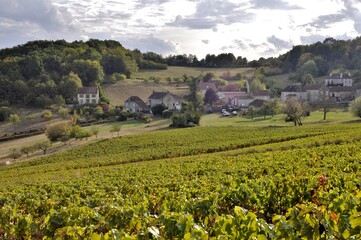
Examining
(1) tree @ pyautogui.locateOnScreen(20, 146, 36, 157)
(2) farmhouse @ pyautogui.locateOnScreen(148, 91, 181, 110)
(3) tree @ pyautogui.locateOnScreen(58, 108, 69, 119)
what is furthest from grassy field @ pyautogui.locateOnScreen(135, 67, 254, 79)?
(1) tree @ pyautogui.locateOnScreen(20, 146, 36, 157)

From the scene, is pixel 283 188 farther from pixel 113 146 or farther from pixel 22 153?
pixel 22 153

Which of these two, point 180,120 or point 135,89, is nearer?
point 180,120

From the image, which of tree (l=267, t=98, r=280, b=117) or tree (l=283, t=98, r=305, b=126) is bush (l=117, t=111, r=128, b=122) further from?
tree (l=283, t=98, r=305, b=126)

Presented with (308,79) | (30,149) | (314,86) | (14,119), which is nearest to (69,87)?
(14,119)

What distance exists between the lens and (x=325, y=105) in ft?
242

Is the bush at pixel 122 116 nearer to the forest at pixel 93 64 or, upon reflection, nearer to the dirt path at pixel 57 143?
the dirt path at pixel 57 143

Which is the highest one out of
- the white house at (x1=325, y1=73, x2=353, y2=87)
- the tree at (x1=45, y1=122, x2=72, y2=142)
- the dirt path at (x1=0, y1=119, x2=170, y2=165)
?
the white house at (x1=325, y1=73, x2=353, y2=87)

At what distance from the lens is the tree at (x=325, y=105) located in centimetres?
7381

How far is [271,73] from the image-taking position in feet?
497

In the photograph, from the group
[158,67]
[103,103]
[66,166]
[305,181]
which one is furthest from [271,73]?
[305,181]

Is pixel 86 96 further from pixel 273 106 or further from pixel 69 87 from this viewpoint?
pixel 273 106

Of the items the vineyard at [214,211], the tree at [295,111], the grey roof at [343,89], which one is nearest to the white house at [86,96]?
the tree at [295,111]

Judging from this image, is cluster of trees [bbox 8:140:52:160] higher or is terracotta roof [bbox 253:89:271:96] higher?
terracotta roof [bbox 253:89:271:96]

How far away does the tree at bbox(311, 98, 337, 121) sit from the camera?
73812 mm
